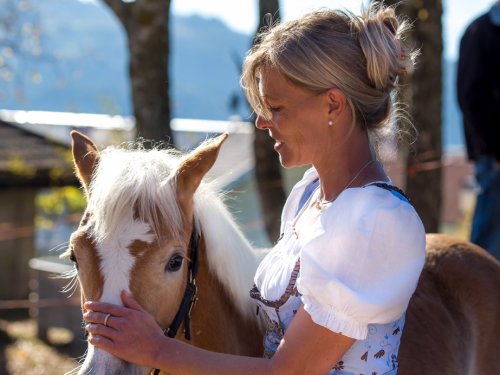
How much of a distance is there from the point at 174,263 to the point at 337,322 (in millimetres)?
593

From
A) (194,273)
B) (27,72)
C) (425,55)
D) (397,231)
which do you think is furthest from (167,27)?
(27,72)

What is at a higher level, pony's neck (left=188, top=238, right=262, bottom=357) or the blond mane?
the blond mane

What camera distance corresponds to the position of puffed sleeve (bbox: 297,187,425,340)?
1818 millimetres

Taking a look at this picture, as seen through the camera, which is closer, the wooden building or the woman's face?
the woman's face

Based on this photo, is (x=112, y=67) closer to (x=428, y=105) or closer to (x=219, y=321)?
(x=428, y=105)

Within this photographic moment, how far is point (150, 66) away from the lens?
5105 mm

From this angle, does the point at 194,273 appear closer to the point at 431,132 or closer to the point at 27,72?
the point at 431,132

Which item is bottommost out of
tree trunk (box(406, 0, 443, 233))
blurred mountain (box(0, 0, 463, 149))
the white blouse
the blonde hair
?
blurred mountain (box(0, 0, 463, 149))

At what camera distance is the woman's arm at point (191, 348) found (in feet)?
6.07

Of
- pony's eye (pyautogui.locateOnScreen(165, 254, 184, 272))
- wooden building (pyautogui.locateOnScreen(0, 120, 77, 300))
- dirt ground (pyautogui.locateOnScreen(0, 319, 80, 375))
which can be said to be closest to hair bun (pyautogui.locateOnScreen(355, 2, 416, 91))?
pony's eye (pyautogui.locateOnScreen(165, 254, 184, 272))

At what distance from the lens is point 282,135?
6.74 feet

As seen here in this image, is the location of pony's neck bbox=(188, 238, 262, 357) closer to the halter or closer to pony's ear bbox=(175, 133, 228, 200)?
the halter

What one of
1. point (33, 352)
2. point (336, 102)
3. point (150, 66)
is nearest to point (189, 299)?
point (336, 102)

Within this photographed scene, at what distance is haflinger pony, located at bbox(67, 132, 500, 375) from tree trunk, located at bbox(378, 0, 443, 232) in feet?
6.81
